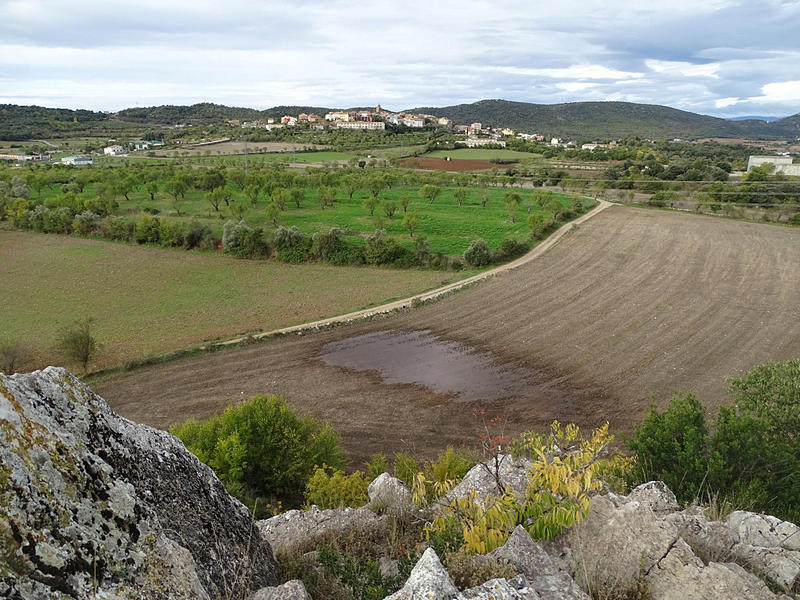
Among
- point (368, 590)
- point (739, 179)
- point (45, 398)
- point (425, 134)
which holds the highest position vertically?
point (425, 134)

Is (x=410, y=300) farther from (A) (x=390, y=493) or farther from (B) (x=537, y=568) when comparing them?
(B) (x=537, y=568)

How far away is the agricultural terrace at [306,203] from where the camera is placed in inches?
2084

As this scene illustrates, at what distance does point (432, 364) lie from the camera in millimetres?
25266

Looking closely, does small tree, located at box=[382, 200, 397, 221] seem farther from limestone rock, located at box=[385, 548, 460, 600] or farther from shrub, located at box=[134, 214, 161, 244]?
limestone rock, located at box=[385, 548, 460, 600]

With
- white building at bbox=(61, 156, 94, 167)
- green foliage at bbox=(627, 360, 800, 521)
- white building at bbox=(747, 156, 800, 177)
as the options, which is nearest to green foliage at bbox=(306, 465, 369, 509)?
green foliage at bbox=(627, 360, 800, 521)

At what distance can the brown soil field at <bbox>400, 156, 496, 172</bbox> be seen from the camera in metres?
102

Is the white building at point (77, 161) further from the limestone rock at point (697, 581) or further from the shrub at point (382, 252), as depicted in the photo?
the limestone rock at point (697, 581)

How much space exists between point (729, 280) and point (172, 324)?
38732 millimetres

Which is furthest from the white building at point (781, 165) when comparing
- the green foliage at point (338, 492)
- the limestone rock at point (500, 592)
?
the limestone rock at point (500, 592)

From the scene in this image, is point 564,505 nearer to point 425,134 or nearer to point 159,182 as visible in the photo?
point 159,182

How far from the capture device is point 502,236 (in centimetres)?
5125

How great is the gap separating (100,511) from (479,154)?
129 m

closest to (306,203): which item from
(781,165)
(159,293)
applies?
(159,293)

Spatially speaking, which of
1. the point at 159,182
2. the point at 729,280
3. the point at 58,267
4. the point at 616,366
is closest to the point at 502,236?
the point at 729,280
